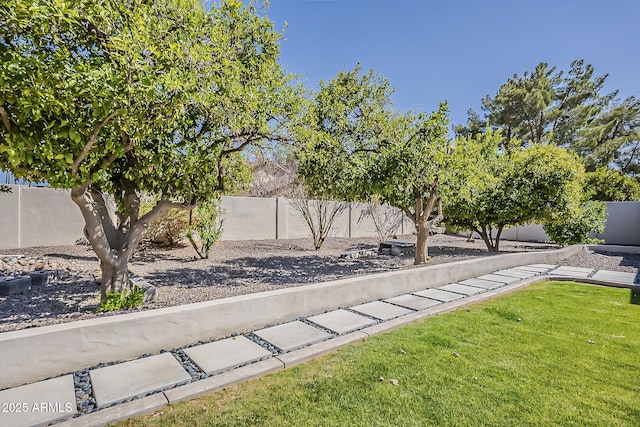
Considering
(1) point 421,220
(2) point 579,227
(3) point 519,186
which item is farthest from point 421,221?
(2) point 579,227

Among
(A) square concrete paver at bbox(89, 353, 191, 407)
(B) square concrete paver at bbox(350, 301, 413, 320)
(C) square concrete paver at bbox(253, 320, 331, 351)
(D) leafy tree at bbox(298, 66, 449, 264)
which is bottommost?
(A) square concrete paver at bbox(89, 353, 191, 407)

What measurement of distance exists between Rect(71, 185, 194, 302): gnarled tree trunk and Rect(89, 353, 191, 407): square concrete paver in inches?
70.3

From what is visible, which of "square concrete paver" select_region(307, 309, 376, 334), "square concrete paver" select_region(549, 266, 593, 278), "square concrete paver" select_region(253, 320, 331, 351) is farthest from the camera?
"square concrete paver" select_region(549, 266, 593, 278)

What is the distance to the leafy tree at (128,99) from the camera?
2.75 m

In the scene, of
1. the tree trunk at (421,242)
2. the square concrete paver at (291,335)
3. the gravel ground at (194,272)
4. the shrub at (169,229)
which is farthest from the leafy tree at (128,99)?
→ the shrub at (169,229)

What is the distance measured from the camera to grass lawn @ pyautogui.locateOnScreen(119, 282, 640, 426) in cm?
238

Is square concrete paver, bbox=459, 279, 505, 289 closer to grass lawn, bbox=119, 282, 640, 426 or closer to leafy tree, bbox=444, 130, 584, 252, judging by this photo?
grass lawn, bbox=119, 282, 640, 426

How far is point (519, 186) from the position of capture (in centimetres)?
1023

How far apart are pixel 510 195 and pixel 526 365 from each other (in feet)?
27.5

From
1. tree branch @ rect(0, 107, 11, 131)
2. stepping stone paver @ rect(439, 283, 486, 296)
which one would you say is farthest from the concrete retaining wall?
tree branch @ rect(0, 107, 11, 131)

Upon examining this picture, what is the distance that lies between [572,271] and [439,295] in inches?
217

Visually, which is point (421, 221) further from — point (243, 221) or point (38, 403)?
point (243, 221)

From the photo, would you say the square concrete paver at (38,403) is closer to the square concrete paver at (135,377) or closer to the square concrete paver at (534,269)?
the square concrete paver at (135,377)

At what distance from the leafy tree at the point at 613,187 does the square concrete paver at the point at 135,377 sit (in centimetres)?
2529
